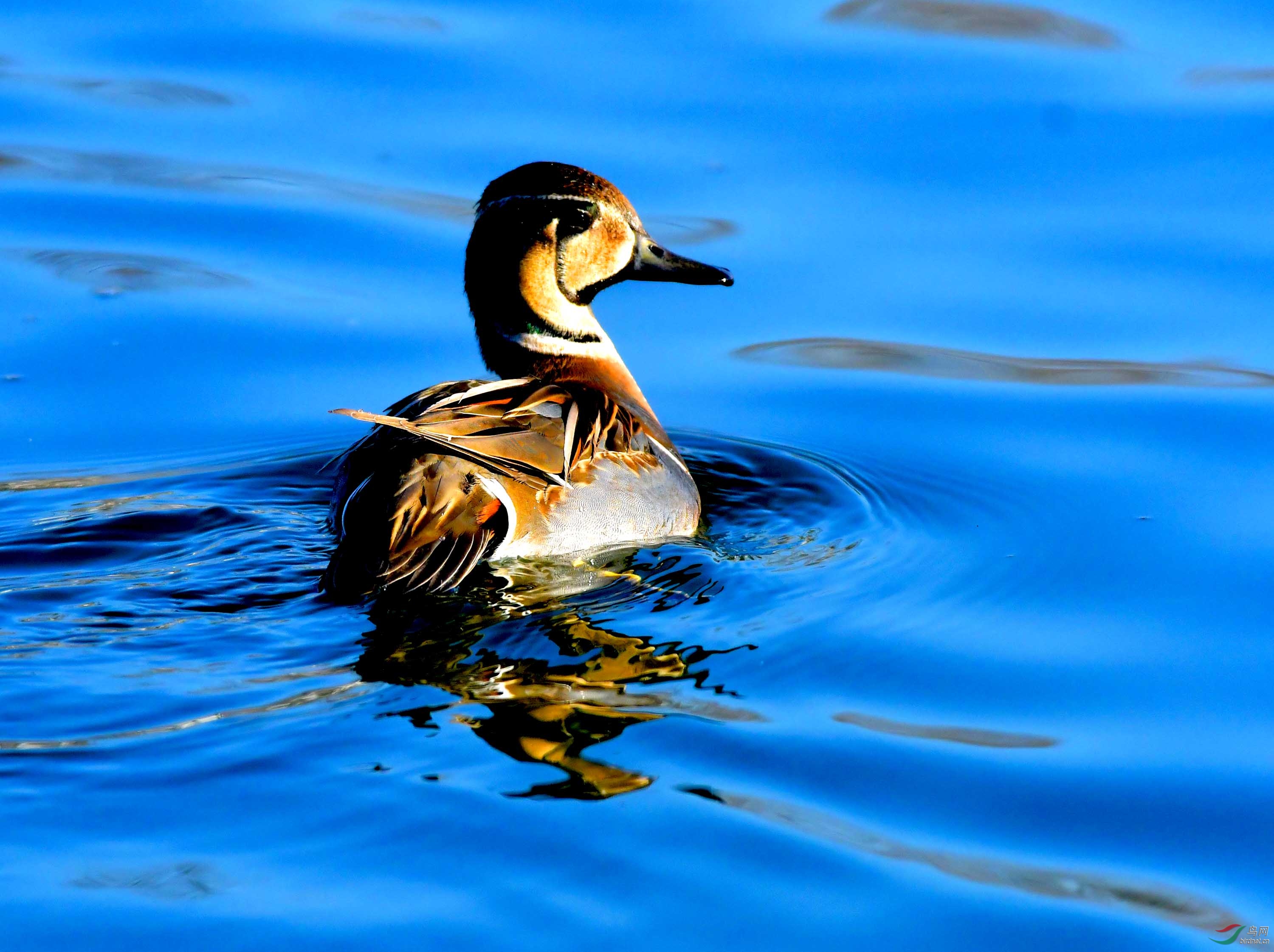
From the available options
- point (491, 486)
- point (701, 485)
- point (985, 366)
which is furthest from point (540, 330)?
point (985, 366)

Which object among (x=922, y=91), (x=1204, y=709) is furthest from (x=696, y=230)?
(x=1204, y=709)

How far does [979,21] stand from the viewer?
1313cm

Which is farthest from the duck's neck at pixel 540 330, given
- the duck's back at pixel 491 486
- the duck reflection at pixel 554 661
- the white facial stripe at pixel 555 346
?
the duck reflection at pixel 554 661

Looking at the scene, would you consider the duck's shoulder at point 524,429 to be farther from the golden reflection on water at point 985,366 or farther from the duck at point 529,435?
the golden reflection on water at point 985,366

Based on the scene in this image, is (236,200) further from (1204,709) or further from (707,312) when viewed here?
(1204,709)

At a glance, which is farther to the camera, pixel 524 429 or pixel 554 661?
pixel 524 429

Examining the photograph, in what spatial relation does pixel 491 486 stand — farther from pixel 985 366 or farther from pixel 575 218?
pixel 985 366

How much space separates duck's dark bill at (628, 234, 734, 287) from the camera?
8617 mm

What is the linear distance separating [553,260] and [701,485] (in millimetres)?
1270

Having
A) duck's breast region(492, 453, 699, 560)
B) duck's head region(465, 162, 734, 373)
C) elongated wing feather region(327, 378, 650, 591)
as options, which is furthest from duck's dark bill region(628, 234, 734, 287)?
elongated wing feather region(327, 378, 650, 591)

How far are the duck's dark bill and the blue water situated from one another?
2.71ft

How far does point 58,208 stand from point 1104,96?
6764 millimetres

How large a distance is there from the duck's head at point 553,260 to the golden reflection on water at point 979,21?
5.01 meters

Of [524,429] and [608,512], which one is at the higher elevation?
[524,429]
